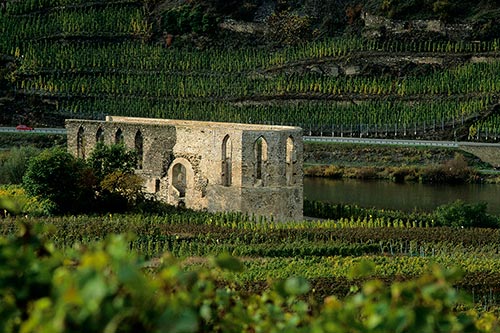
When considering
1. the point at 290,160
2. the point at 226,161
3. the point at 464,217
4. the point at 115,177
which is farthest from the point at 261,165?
the point at 464,217

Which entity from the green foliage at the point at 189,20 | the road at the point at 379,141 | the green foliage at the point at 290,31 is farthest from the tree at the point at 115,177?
the green foliage at the point at 189,20

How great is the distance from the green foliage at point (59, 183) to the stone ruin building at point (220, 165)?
4.53 m

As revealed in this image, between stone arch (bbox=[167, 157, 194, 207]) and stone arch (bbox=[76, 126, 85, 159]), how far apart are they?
6450 millimetres

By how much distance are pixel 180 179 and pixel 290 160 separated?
5305 millimetres

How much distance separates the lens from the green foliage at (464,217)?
168 feet

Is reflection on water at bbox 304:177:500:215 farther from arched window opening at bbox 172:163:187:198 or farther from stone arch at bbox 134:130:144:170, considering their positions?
stone arch at bbox 134:130:144:170

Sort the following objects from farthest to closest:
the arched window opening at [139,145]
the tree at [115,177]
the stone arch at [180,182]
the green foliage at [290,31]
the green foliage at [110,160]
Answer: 1. the green foliage at [290,31]
2. the arched window opening at [139,145]
3. the stone arch at [180,182]
4. the green foliage at [110,160]
5. the tree at [115,177]

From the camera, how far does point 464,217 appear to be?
51.4 m

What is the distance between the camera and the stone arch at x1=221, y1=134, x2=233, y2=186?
51562mm

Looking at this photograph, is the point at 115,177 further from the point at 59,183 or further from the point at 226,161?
the point at 226,161

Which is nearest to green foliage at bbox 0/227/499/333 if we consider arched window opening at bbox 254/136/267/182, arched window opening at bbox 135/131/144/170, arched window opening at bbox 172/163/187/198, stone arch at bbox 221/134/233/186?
arched window opening at bbox 254/136/267/182

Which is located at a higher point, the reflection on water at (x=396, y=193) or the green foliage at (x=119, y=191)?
the green foliage at (x=119, y=191)

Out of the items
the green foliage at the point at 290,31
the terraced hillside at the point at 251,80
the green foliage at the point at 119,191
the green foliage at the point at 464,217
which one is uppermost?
the green foliage at the point at 290,31

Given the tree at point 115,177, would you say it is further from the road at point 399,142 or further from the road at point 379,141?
the road at point 399,142
